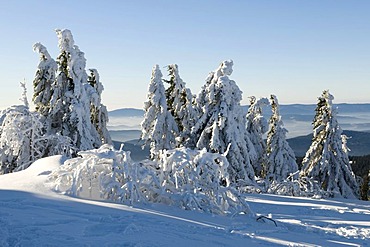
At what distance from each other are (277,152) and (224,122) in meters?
11.2

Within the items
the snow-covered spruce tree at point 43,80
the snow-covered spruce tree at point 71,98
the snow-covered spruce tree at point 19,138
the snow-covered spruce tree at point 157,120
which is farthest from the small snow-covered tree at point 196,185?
the snow-covered spruce tree at point 157,120

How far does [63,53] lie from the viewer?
833 inches

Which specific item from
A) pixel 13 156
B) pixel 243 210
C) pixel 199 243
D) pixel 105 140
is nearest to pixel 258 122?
pixel 105 140

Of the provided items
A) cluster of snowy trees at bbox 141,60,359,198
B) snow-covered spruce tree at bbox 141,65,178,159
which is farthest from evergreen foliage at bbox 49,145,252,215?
snow-covered spruce tree at bbox 141,65,178,159

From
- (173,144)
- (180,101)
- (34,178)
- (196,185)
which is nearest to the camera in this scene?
(34,178)

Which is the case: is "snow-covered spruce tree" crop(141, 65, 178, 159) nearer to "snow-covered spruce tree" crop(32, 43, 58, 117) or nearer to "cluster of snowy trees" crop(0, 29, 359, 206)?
"cluster of snowy trees" crop(0, 29, 359, 206)

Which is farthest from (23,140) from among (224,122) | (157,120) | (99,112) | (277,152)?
(277,152)

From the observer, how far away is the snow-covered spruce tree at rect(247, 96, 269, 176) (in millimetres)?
30109

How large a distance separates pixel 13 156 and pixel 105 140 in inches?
334

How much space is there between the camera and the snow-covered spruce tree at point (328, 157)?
2638 centimetres

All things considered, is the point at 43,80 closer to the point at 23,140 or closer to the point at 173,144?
the point at 23,140

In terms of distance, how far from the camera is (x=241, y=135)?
864 inches

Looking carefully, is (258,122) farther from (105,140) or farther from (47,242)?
(47,242)

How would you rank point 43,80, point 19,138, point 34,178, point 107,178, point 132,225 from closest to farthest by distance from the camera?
point 132,225, point 107,178, point 34,178, point 19,138, point 43,80
